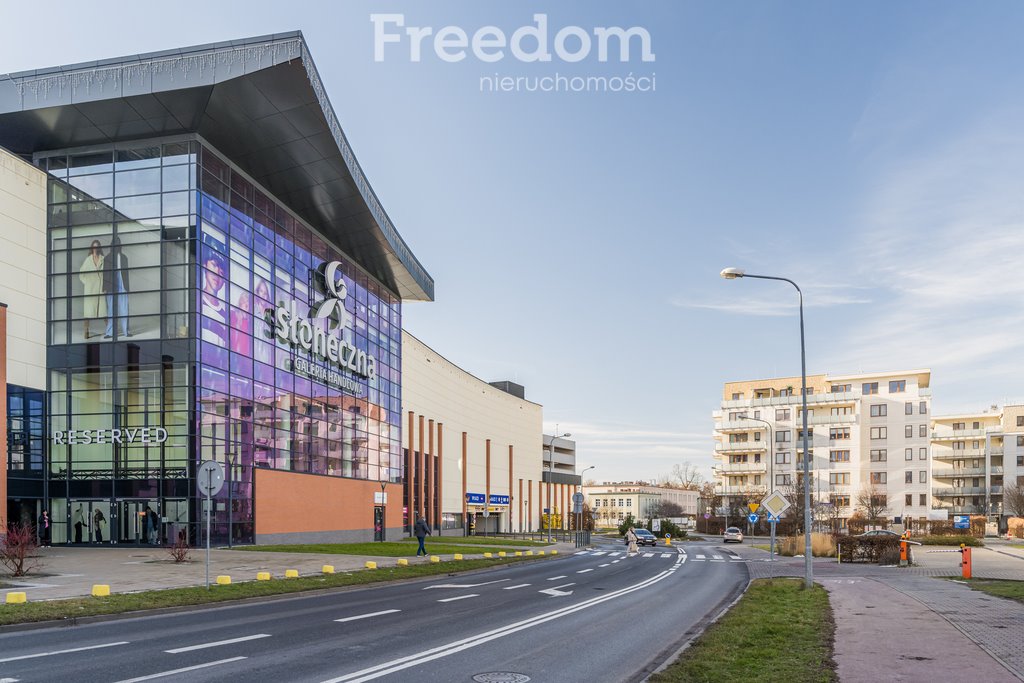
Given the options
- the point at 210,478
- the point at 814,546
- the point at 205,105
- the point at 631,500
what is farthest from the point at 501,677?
the point at 631,500

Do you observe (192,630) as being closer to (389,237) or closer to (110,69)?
(110,69)

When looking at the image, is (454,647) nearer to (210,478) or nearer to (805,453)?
(210,478)

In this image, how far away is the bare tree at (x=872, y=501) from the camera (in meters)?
78.6

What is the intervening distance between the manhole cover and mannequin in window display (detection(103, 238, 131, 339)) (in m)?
30.5

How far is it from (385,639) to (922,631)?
26.7 feet

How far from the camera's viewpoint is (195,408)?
35.1m

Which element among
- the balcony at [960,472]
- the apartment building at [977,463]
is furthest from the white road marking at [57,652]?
the balcony at [960,472]

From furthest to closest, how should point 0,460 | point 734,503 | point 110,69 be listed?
1. point 734,503
2. point 110,69
3. point 0,460

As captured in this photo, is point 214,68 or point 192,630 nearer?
point 192,630

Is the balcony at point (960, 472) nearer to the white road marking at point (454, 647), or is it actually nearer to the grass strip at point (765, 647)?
the grass strip at point (765, 647)

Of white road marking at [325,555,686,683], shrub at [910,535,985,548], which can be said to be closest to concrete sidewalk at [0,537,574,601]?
white road marking at [325,555,686,683]

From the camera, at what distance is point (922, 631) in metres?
13.2

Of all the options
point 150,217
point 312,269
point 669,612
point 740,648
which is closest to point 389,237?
point 312,269

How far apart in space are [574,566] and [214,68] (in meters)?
23.6
